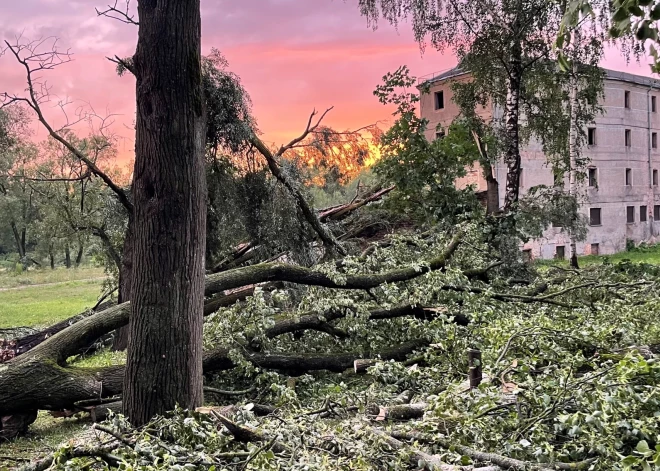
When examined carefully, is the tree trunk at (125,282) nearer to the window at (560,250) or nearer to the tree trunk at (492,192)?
the tree trunk at (492,192)

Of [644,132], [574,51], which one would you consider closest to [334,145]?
[574,51]

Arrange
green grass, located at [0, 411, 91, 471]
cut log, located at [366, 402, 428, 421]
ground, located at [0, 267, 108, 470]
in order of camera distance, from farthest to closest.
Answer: ground, located at [0, 267, 108, 470], green grass, located at [0, 411, 91, 471], cut log, located at [366, 402, 428, 421]

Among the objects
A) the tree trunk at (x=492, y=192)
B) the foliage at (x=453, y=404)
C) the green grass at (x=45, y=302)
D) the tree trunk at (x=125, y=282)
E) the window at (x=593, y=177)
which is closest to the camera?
the foliage at (x=453, y=404)

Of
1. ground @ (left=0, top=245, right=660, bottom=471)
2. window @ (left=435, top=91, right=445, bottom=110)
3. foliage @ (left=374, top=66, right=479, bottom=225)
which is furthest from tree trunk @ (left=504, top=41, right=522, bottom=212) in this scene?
window @ (left=435, top=91, right=445, bottom=110)

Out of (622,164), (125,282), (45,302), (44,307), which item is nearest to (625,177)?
(622,164)

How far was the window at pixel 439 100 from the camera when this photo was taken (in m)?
23.6

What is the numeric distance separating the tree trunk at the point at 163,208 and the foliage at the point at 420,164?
6.77 metres

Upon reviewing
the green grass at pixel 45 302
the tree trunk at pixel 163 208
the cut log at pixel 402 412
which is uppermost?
the tree trunk at pixel 163 208

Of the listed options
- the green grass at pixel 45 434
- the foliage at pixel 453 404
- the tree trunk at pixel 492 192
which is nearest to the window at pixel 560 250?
the tree trunk at pixel 492 192

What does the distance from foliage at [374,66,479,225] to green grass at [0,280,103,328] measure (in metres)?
8.86

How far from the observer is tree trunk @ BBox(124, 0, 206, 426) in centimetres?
324

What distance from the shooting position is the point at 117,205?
915 centimetres

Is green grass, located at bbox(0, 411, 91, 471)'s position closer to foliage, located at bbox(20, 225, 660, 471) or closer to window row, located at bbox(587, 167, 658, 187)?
foliage, located at bbox(20, 225, 660, 471)

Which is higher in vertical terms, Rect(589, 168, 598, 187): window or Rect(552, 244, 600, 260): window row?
Rect(589, 168, 598, 187): window
